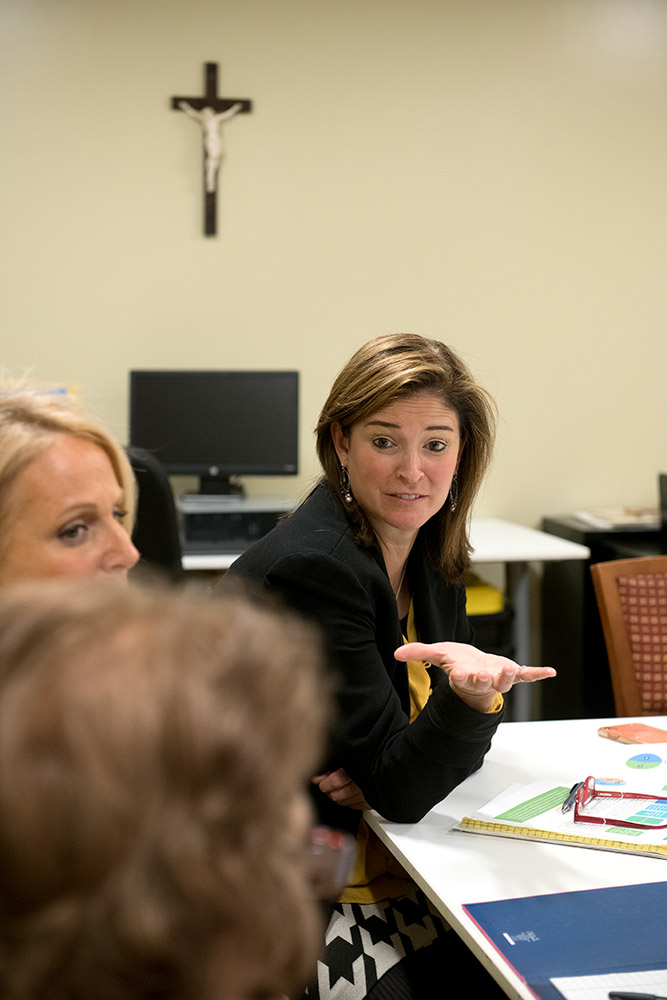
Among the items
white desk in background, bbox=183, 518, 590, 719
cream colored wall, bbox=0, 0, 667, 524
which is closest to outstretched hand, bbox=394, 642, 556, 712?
white desk in background, bbox=183, 518, 590, 719

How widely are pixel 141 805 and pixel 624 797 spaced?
1199 mm

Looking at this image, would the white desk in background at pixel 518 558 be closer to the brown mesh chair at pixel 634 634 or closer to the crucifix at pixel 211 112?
the brown mesh chair at pixel 634 634

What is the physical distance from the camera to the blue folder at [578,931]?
103 cm

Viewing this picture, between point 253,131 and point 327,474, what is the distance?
2436mm

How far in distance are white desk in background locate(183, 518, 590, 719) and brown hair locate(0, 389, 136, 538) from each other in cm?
182

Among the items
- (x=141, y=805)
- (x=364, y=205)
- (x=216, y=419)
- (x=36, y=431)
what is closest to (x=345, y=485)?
(x=36, y=431)

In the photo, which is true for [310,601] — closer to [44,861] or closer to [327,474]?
[327,474]

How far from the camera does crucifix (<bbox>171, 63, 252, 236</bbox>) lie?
12.3ft

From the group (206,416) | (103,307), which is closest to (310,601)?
(206,416)

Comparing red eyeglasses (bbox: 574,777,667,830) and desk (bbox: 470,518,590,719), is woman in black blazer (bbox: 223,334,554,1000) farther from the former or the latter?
desk (bbox: 470,518,590,719)

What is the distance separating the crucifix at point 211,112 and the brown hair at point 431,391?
2231 millimetres

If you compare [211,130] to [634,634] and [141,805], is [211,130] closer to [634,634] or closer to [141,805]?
[634,634]

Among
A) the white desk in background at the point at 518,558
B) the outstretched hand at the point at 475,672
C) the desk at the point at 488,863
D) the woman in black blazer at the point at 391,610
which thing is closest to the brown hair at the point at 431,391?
the woman in black blazer at the point at 391,610

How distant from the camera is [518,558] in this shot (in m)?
3.36
